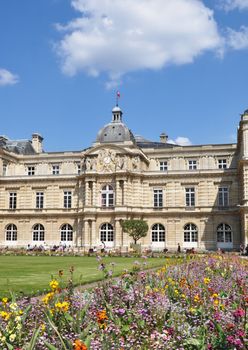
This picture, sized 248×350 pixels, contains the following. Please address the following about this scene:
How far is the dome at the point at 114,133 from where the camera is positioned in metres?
53.4

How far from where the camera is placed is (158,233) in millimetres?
49656

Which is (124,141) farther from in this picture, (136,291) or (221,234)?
(136,291)

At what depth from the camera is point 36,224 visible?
5356 cm

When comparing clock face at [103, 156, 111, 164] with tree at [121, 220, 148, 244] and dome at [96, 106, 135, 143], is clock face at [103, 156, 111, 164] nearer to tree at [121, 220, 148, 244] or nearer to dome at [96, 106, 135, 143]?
dome at [96, 106, 135, 143]

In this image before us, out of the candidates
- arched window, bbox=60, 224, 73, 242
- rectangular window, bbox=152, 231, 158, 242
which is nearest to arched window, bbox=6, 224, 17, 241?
arched window, bbox=60, 224, 73, 242

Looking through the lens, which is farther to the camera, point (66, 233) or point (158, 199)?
point (66, 233)

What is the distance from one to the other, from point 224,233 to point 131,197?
1144 cm

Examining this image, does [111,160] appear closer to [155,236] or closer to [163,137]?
[155,236]

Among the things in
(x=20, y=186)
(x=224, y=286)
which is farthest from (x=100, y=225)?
(x=224, y=286)

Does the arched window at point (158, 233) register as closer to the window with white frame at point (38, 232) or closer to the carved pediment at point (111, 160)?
the carved pediment at point (111, 160)

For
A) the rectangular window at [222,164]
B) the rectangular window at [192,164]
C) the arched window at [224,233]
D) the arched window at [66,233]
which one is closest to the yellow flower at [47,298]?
the arched window at [224,233]

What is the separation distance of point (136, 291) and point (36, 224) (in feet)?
Answer: 153

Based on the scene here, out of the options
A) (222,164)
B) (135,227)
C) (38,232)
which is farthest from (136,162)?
(38,232)

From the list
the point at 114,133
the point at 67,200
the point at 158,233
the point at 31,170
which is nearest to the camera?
the point at 158,233
